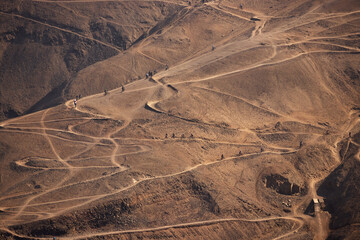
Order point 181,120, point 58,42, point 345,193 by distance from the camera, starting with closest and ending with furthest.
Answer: point 345,193
point 181,120
point 58,42

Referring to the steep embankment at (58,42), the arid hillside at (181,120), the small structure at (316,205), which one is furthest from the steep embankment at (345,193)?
the steep embankment at (58,42)

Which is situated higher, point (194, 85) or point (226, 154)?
point (194, 85)

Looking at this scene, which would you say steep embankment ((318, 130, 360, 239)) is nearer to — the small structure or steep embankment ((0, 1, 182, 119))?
the small structure

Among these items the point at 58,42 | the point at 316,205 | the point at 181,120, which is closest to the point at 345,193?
the point at 316,205

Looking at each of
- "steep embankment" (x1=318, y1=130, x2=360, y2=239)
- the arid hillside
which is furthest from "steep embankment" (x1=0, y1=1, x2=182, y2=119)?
"steep embankment" (x1=318, y1=130, x2=360, y2=239)

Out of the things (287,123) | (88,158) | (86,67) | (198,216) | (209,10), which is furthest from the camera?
(209,10)

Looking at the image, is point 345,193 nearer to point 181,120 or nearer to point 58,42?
point 181,120

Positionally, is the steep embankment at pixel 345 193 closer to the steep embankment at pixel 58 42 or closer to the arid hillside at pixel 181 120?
the arid hillside at pixel 181 120

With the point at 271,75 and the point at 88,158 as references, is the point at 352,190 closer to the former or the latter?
the point at 271,75

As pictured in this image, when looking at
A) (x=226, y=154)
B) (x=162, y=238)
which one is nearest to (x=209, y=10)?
(x=226, y=154)
